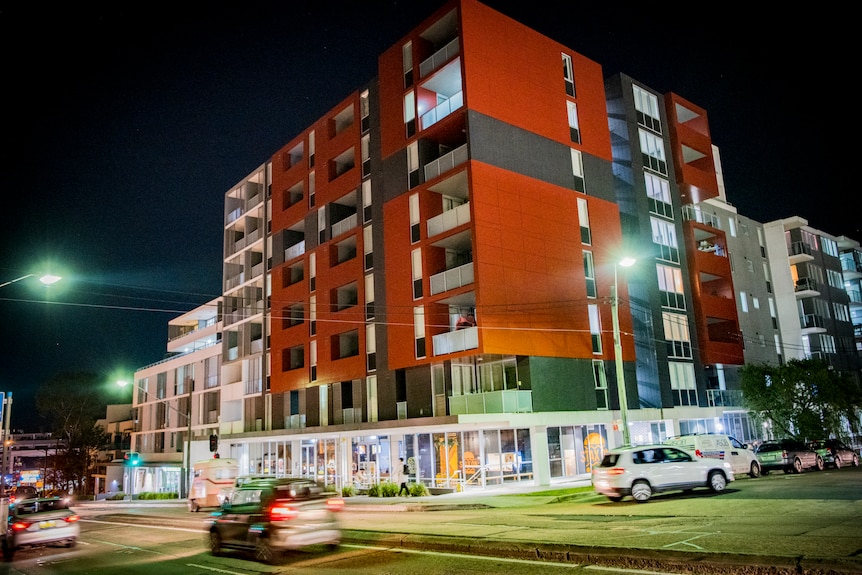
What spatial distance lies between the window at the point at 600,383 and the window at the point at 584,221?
6.90 m

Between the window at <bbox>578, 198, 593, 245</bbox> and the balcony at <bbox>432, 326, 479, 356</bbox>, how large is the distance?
9.98 m

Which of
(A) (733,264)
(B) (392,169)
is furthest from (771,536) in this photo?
(A) (733,264)

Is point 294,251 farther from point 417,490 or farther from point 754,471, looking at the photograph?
point 754,471

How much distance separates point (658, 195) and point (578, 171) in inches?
320

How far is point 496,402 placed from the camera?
30.0m

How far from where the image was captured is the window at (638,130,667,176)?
4259 cm

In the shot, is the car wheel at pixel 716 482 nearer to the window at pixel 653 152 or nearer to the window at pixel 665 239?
the window at pixel 665 239

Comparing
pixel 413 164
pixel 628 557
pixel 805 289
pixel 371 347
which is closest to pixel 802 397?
pixel 805 289

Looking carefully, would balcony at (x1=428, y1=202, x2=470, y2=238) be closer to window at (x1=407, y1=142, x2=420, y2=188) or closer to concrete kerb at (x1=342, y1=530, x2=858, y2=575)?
window at (x1=407, y1=142, x2=420, y2=188)

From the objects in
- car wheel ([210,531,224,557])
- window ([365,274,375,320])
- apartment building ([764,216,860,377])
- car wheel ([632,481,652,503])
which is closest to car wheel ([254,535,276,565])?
car wheel ([210,531,224,557])

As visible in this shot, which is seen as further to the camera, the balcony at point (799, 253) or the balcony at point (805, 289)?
the balcony at point (799, 253)

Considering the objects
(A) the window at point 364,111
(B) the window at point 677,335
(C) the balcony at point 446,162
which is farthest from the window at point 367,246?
(B) the window at point 677,335

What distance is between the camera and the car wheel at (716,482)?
66.8 feet

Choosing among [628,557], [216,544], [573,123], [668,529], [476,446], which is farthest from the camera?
[573,123]
